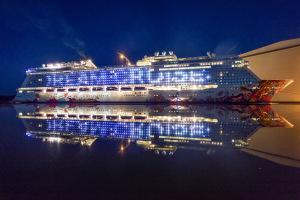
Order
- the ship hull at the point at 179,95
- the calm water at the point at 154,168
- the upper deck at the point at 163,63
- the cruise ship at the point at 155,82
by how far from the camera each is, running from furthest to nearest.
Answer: the upper deck at the point at 163,63, the cruise ship at the point at 155,82, the ship hull at the point at 179,95, the calm water at the point at 154,168

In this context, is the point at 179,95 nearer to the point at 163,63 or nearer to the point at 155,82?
the point at 155,82

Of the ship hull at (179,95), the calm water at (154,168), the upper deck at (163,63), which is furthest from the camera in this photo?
the upper deck at (163,63)

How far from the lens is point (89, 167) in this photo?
546 centimetres

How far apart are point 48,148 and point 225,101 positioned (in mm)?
37667

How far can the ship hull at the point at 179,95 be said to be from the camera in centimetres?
4094

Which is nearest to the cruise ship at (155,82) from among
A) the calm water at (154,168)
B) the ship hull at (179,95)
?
the ship hull at (179,95)

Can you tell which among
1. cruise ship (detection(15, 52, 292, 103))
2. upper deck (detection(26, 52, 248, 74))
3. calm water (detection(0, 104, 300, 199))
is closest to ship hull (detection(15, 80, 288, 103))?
cruise ship (detection(15, 52, 292, 103))

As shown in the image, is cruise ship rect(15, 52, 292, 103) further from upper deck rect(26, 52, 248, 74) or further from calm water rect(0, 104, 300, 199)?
calm water rect(0, 104, 300, 199)

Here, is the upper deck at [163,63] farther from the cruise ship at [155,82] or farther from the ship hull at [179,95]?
the ship hull at [179,95]

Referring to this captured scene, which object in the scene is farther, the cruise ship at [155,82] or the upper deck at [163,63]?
the upper deck at [163,63]

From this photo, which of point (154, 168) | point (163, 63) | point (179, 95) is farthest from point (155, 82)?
point (154, 168)

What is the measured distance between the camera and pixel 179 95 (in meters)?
47.0

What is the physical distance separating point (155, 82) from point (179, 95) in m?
4.91

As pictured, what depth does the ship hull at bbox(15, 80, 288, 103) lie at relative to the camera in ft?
134
